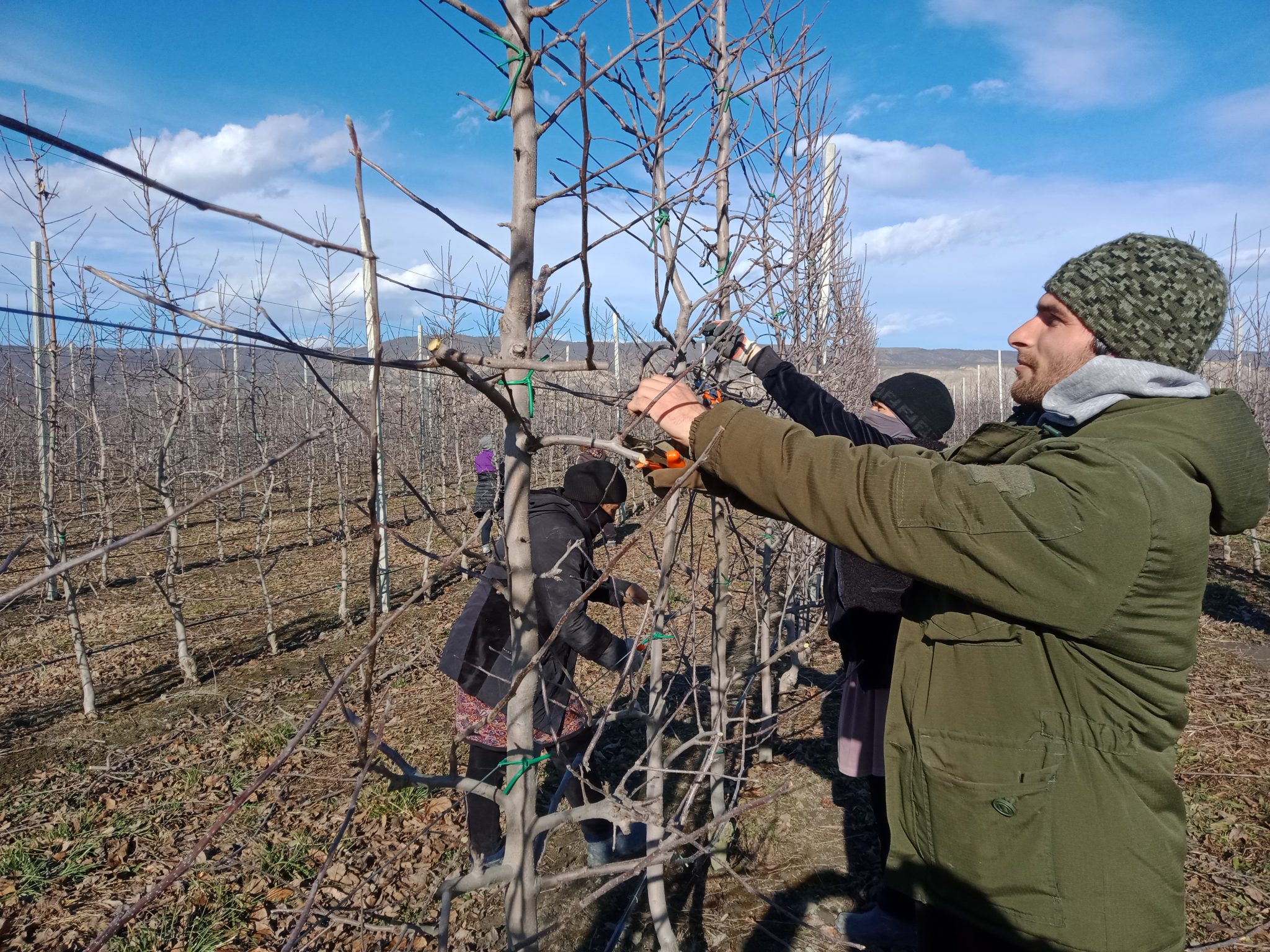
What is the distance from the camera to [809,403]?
7.14 ft

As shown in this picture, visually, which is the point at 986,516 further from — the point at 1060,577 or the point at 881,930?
the point at 881,930

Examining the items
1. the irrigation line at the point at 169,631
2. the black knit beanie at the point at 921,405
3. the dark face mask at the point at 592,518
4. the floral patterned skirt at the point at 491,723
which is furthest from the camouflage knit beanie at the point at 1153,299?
the irrigation line at the point at 169,631

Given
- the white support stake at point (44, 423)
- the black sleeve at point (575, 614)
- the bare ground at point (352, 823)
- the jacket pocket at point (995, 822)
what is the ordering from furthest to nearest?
the white support stake at point (44, 423), the bare ground at point (352, 823), the black sleeve at point (575, 614), the jacket pocket at point (995, 822)

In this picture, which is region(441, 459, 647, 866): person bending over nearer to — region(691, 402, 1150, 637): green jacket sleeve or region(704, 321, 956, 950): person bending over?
region(704, 321, 956, 950): person bending over

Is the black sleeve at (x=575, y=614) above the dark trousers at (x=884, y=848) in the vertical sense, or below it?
above

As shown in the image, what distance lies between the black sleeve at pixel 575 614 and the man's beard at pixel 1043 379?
4.31 feet

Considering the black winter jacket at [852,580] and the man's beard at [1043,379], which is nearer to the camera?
Result: the man's beard at [1043,379]

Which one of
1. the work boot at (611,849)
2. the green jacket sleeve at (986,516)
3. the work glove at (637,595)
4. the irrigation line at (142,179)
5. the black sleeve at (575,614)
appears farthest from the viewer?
the work boot at (611,849)

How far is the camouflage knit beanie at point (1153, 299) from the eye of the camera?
4.01 ft

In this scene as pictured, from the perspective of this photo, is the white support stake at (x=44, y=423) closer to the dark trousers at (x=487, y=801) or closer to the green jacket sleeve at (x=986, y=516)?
the dark trousers at (x=487, y=801)

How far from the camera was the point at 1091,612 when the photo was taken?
1075 millimetres

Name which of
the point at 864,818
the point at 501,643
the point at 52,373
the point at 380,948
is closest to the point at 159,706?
the point at 52,373

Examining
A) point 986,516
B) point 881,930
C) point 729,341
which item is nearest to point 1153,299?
point 986,516

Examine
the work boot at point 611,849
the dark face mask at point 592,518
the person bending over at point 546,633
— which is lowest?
the work boot at point 611,849
